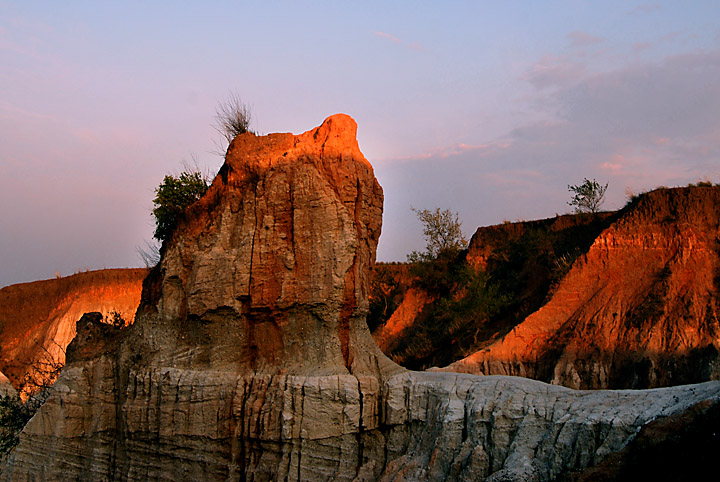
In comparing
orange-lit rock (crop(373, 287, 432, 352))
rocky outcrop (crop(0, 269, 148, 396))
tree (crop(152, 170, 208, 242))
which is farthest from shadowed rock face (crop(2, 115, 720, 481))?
rocky outcrop (crop(0, 269, 148, 396))

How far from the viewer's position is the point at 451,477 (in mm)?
11992

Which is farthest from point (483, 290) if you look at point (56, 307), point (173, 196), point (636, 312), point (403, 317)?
point (56, 307)

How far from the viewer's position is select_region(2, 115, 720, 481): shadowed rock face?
43.6 feet

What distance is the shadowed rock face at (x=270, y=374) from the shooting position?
13.3 m

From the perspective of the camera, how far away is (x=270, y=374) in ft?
46.2

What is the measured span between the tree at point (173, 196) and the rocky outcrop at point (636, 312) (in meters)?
13.3

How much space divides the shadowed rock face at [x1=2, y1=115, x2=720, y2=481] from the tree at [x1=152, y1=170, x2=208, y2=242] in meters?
1.73

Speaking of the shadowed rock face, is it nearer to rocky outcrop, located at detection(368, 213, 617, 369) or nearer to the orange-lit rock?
rocky outcrop, located at detection(368, 213, 617, 369)

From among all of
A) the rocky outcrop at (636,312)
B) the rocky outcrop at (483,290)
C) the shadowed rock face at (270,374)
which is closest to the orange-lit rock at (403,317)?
the rocky outcrop at (483,290)

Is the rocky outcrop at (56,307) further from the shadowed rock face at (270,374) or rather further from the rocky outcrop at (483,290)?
the shadowed rock face at (270,374)

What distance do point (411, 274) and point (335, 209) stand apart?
2558 cm

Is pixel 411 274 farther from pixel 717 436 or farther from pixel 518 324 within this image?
pixel 717 436

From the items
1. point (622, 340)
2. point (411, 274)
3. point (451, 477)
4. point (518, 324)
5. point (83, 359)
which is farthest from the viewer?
point (411, 274)

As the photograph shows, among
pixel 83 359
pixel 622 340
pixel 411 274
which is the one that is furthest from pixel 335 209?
pixel 411 274
